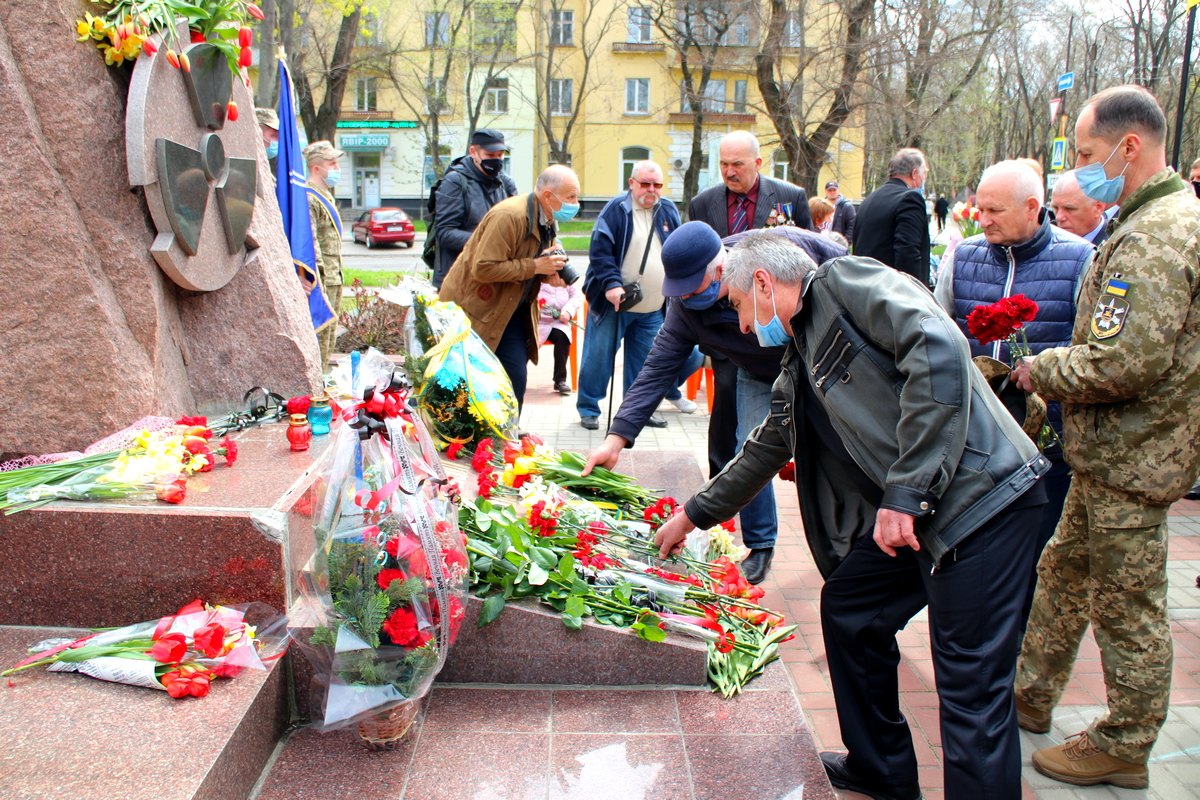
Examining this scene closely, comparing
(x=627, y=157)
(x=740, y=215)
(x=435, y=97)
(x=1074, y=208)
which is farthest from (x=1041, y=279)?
(x=627, y=157)

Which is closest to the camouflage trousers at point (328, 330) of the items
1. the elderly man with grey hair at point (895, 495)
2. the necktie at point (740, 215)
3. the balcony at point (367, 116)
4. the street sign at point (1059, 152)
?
the necktie at point (740, 215)

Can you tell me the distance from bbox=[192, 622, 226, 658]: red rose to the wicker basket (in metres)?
0.46

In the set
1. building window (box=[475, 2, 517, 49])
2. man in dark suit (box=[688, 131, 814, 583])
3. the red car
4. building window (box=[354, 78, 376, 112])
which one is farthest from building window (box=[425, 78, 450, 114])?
man in dark suit (box=[688, 131, 814, 583])

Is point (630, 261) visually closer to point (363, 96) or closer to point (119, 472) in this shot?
point (119, 472)

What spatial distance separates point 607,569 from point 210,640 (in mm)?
1378

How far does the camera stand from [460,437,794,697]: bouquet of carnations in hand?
3023 millimetres

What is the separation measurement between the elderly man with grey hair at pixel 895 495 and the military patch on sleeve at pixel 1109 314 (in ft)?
1.66

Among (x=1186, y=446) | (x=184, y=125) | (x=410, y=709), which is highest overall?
(x=184, y=125)

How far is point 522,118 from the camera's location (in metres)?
38.9

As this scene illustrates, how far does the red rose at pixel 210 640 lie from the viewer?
254 cm

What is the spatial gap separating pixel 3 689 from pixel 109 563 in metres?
0.44

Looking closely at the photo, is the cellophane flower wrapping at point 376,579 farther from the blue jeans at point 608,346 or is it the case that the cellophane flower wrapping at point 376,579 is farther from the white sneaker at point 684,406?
the white sneaker at point 684,406

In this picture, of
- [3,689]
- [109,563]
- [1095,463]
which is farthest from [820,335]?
[3,689]

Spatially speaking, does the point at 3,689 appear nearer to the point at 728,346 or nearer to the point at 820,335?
the point at 820,335
